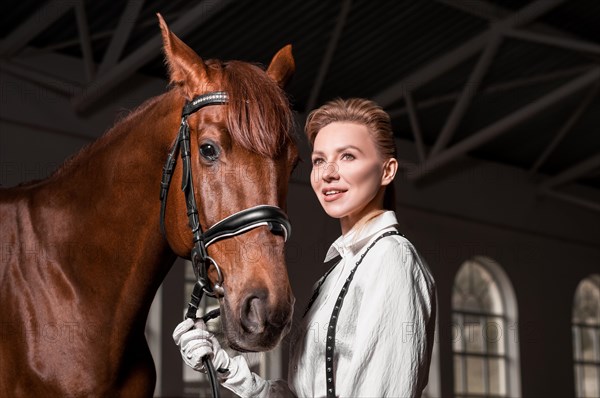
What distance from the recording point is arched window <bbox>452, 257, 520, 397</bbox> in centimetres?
1176

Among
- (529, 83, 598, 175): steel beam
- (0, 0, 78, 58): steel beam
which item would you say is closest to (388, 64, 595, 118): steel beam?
(529, 83, 598, 175): steel beam

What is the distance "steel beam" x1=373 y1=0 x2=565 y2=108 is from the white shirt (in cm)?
715

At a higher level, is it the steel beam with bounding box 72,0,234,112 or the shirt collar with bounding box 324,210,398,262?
the steel beam with bounding box 72,0,234,112

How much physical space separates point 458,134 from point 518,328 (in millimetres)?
2958

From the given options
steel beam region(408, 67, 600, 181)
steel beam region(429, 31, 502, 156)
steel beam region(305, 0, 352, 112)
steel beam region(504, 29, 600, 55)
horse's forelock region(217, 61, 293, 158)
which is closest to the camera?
horse's forelock region(217, 61, 293, 158)

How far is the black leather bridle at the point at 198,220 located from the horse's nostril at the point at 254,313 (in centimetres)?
11

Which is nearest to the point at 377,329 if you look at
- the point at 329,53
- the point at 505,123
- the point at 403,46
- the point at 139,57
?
the point at 139,57

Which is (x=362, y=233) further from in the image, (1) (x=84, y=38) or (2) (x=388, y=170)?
(1) (x=84, y=38)

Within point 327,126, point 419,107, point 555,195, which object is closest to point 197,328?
point 327,126

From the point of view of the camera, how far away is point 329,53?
843 centimetres

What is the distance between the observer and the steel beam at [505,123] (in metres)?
9.24

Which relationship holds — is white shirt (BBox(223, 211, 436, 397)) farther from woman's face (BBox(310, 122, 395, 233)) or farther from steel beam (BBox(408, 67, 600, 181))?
steel beam (BBox(408, 67, 600, 181))

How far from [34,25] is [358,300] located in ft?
19.8

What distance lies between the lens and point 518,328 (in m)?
12.2
